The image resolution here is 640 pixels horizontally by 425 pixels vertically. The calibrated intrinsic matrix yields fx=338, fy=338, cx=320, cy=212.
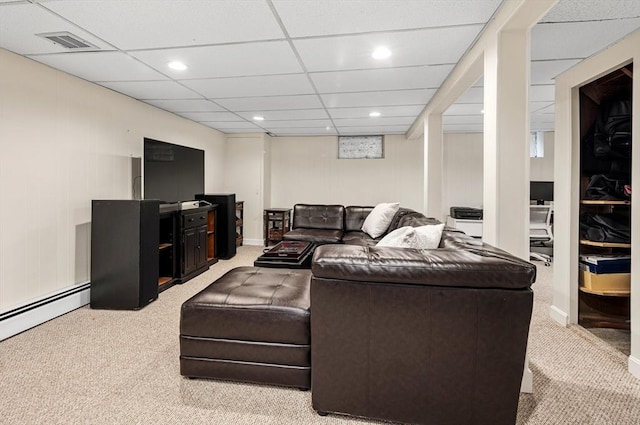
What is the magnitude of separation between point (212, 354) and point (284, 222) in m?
4.51

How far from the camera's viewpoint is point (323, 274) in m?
1.54

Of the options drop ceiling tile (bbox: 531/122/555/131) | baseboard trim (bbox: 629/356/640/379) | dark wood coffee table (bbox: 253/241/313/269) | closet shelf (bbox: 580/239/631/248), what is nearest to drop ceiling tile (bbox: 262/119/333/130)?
dark wood coffee table (bbox: 253/241/313/269)

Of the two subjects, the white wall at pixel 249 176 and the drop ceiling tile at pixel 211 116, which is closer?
the drop ceiling tile at pixel 211 116

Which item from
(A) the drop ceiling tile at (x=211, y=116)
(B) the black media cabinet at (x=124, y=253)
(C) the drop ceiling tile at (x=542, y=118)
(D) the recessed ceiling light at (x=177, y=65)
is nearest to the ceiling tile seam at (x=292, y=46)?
(D) the recessed ceiling light at (x=177, y=65)

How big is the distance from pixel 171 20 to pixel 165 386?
221 cm

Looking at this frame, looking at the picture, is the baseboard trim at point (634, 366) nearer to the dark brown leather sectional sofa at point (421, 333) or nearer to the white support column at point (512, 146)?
the white support column at point (512, 146)

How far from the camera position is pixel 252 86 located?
11.6 ft

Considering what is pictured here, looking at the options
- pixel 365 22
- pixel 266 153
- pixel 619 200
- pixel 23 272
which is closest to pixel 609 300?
pixel 619 200

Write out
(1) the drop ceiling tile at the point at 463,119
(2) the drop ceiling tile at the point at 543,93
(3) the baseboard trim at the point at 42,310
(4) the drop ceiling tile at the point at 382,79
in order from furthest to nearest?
(1) the drop ceiling tile at the point at 463,119 → (2) the drop ceiling tile at the point at 543,93 → (4) the drop ceiling tile at the point at 382,79 → (3) the baseboard trim at the point at 42,310

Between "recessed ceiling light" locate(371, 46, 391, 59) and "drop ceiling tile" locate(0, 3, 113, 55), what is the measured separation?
2026mm

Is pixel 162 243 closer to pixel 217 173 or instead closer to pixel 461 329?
pixel 217 173

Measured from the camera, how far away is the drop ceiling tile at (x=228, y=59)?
8.52ft

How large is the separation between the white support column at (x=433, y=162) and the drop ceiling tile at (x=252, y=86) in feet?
5.29

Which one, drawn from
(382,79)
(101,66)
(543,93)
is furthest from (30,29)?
(543,93)
